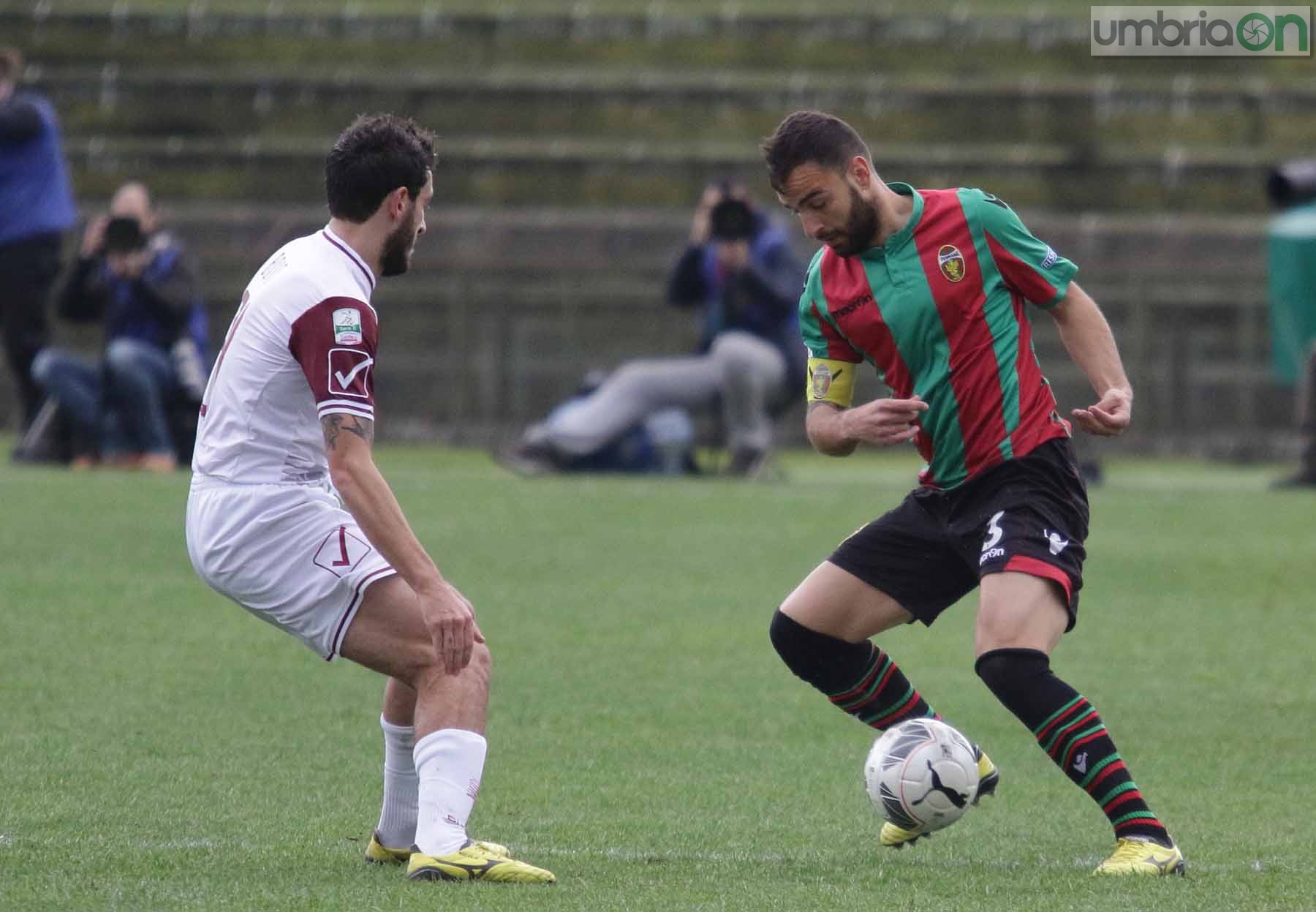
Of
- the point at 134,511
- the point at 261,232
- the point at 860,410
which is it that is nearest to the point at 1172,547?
the point at 134,511

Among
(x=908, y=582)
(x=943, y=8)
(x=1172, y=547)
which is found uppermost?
(x=943, y=8)

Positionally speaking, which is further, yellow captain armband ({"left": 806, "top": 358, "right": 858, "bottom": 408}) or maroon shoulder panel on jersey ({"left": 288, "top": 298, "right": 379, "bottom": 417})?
yellow captain armband ({"left": 806, "top": 358, "right": 858, "bottom": 408})

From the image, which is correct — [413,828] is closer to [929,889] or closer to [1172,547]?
[929,889]

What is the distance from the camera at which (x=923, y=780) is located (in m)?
5.18

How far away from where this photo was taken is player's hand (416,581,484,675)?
4613mm

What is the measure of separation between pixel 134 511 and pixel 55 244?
3.20m

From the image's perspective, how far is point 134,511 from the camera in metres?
11.9

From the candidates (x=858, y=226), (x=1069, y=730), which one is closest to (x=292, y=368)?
(x=858, y=226)

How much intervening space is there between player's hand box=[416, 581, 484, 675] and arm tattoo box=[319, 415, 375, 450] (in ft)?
1.22

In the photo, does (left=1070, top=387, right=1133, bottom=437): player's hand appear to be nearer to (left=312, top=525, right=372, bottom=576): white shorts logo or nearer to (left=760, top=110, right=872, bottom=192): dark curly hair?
(left=760, top=110, right=872, bottom=192): dark curly hair

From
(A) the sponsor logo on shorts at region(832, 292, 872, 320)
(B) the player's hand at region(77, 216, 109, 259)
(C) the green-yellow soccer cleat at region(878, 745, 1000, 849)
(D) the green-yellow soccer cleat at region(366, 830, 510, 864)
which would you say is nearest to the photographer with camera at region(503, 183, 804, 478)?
(B) the player's hand at region(77, 216, 109, 259)

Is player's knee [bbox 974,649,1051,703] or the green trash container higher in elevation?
the green trash container

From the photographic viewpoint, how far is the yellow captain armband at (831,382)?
549cm

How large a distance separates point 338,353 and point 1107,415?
1.89 meters
